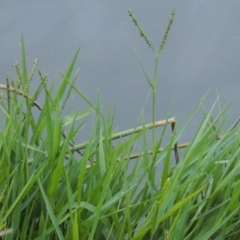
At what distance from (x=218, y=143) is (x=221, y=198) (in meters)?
0.08

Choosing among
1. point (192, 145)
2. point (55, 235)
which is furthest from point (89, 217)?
point (192, 145)

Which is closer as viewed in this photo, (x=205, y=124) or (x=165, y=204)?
(x=165, y=204)

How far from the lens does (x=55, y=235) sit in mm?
681

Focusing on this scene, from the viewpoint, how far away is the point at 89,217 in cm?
64

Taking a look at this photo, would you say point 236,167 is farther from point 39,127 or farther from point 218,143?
point 39,127

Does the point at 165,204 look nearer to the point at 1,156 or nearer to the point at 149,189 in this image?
the point at 149,189

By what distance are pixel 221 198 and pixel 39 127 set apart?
270mm

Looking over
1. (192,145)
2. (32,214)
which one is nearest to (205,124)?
(192,145)

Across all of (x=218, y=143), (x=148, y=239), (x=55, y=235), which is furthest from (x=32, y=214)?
(x=218, y=143)

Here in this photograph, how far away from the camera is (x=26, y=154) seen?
0.67 m

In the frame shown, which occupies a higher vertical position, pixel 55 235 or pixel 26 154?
pixel 26 154

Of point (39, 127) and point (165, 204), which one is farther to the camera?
point (39, 127)

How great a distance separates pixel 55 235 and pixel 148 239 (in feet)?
0.40

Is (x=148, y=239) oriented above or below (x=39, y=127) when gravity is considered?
below
